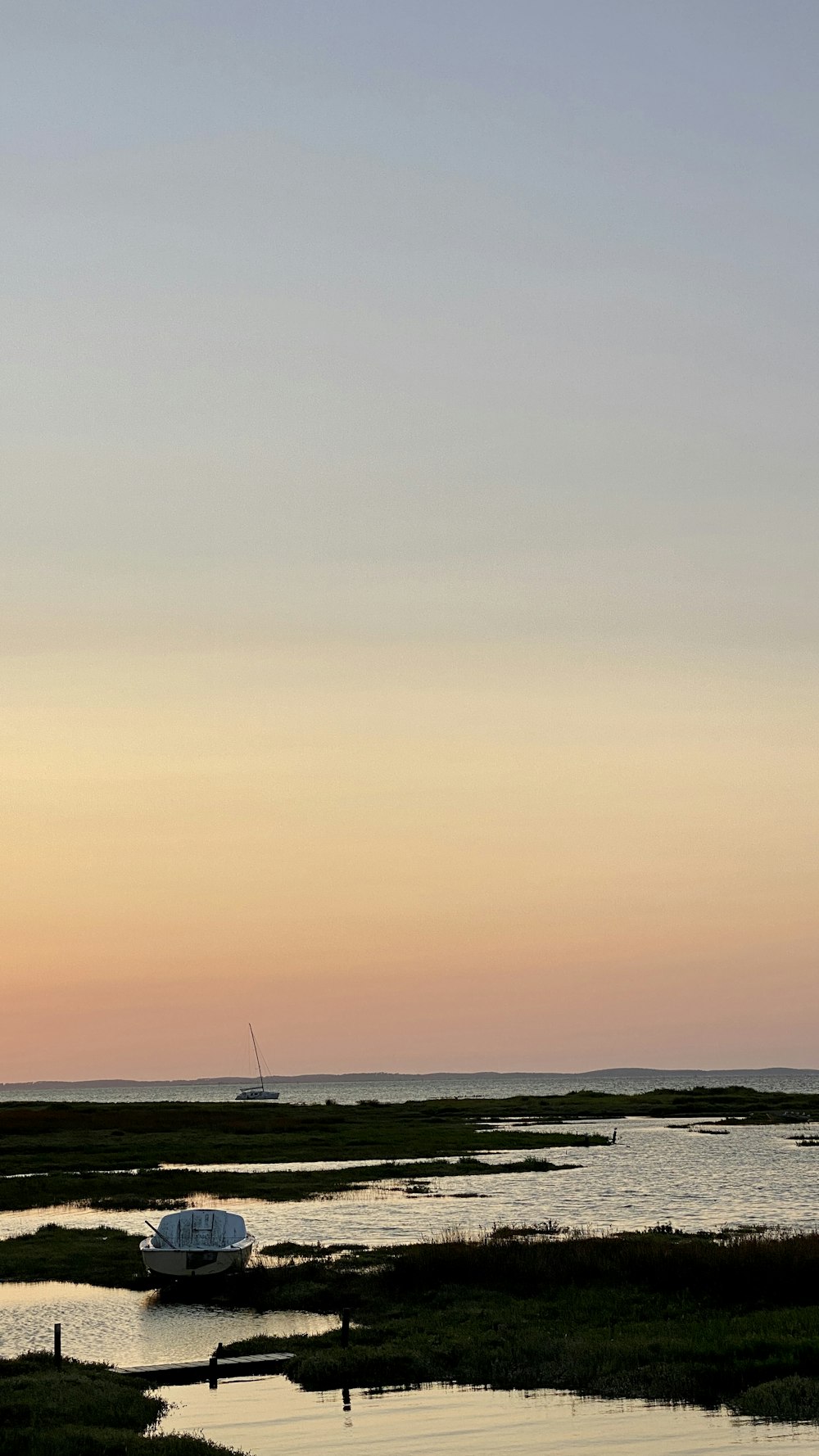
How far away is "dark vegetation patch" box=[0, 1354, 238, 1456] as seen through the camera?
75.8 feet

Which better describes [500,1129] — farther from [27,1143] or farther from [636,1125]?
[27,1143]

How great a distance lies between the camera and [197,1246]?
1676 inches

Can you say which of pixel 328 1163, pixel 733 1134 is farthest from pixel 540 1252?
pixel 733 1134

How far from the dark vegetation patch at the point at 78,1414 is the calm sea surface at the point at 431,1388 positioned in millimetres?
939

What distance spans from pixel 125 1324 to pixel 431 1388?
37.2ft

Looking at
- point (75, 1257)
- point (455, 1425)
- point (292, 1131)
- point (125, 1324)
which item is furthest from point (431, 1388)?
point (292, 1131)

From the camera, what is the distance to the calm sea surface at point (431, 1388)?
981 inches

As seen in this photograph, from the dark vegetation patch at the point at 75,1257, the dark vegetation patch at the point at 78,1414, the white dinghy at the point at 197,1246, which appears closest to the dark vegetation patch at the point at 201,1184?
the dark vegetation patch at the point at 75,1257

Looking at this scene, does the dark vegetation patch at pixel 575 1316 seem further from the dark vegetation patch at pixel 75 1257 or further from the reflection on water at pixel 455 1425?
the dark vegetation patch at pixel 75 1257

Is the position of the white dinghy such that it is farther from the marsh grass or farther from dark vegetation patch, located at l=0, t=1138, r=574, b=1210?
the marsh grass

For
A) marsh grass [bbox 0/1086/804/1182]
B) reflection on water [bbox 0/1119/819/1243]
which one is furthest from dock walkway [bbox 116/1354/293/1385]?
marsh grass [bbox 0/1086/804/1182]

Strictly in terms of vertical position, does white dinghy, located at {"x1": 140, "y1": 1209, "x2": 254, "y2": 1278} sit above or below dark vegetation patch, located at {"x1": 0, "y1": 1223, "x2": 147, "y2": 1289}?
above

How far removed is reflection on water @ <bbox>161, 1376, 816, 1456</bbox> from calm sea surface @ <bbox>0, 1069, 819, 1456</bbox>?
5 cm

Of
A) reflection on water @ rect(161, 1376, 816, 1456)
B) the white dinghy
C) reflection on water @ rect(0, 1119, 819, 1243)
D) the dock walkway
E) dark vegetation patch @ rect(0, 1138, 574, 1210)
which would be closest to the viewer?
reflection on water @ rect(161, 1376, 816, 1456)
